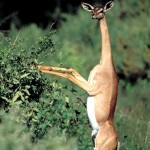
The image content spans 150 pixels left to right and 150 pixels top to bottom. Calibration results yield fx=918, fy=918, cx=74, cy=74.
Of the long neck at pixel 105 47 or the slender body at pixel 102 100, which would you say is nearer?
the slender body at pixel 102 100

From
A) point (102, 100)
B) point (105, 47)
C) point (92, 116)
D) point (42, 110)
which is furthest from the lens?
point (105, 47)

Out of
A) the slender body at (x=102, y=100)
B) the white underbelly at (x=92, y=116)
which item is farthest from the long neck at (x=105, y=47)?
the white underbelly at (x=92, y=116)

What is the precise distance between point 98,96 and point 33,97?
703 millimetres

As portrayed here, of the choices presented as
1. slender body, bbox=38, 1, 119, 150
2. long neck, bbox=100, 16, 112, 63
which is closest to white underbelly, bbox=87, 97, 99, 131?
slender body, bbox=38, 1, 119, 150

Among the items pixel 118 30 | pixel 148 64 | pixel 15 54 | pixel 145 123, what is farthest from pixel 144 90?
pixel 15 54

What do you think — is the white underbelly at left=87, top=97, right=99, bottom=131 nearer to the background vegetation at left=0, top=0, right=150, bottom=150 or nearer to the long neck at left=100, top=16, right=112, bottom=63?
the background vegetation at left=0, top=0, right=150, bottom=150

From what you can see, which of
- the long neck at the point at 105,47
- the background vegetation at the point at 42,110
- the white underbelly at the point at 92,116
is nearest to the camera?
the background vegetation at the point at 42,110

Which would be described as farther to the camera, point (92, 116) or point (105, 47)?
point (105, 47)

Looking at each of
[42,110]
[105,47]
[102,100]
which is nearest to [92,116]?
[102,100]

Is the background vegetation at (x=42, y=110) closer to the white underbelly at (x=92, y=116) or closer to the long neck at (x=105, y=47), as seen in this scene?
the white underbelly at (x=92, y=116)

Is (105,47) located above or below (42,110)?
below

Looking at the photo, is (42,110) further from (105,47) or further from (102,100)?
(105,47)

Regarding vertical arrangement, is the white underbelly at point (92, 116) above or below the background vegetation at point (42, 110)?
below

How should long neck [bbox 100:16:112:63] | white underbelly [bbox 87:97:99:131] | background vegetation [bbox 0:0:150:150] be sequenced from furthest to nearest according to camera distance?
long neck [bbox 100:16:112:63] → white underbelly [bbox 87:97:99:131] → background vegetation [bbox 0:0:150:150]
